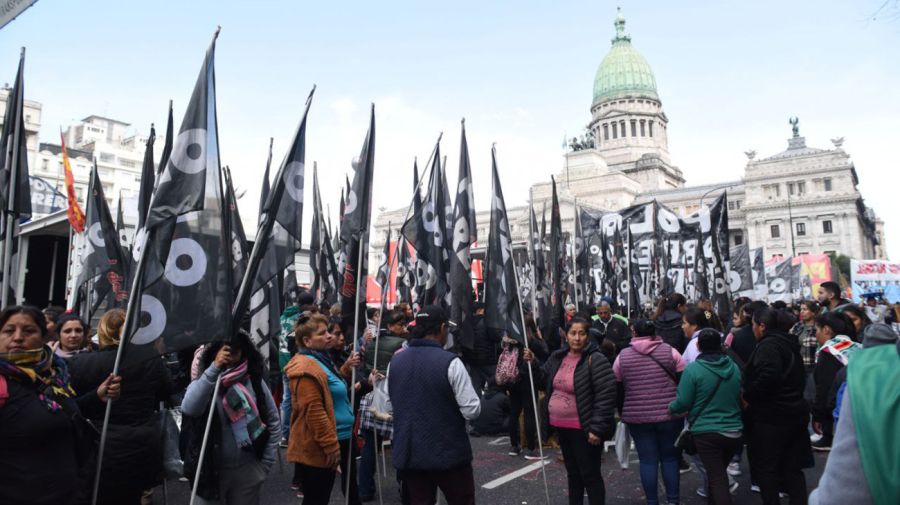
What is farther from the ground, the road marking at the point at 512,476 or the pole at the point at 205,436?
the pole at the point at 205,436

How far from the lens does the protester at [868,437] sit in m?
1.50

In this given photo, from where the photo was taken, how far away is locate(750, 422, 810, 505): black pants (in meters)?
4.91

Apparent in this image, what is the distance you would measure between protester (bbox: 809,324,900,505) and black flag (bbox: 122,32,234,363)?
3.14 meters

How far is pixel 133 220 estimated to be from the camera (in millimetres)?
13711

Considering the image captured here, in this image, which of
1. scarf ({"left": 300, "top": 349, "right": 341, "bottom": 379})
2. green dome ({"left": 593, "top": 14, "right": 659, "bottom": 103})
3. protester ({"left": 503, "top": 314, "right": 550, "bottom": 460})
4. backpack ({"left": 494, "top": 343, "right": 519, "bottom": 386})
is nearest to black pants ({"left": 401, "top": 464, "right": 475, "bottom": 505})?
scarf ({"left": 300, "top": 349, "right": 341, "bottom": 379})

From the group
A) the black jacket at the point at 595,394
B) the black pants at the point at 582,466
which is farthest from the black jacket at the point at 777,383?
the black pants at the point at 582,466

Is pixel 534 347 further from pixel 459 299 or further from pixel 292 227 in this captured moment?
pixel 292 227

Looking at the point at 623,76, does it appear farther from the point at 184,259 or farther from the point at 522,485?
the point at 184,259

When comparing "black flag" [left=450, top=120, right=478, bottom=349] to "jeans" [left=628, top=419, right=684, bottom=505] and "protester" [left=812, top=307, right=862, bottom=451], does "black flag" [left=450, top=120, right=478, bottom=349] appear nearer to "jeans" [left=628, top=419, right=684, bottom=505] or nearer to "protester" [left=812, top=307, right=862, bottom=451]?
"jeans" [left=628, top=419, right=684, bottom=505]

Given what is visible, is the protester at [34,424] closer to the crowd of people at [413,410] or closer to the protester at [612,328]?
the crowd of people at [413,410]

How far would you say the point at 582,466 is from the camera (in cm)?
500

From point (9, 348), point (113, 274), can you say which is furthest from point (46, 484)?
point (113, 274)

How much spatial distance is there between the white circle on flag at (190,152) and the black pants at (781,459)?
15.7ft

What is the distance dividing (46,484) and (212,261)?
1.48m
